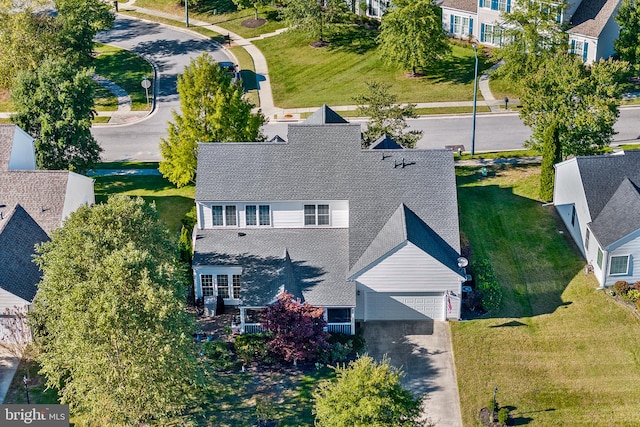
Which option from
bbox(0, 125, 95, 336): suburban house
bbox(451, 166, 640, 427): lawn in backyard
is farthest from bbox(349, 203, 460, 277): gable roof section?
bbox(0, 125, 95, 336): suburban house

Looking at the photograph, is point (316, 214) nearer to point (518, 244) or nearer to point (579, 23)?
point (518, 244)

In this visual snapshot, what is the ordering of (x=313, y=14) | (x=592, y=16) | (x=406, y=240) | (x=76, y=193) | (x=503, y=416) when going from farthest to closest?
(x=313, y=14), (x=592, y=16), (x=76, y=193), (x=406, y=240), (x=503, y=416)

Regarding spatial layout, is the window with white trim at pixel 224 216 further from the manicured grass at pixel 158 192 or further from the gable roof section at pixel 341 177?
the manicured grass at pixel 158 192

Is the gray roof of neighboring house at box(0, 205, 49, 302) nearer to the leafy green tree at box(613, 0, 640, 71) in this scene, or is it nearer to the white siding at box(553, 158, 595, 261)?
the white siding at box(553, 158, 595, 261)

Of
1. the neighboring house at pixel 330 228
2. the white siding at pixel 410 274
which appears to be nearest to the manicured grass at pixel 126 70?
the neighboring house at pixel 330 228

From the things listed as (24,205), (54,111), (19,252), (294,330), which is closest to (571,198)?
(294,330)

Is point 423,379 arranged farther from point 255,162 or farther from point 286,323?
point 255,162

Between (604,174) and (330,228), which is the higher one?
(604,174)

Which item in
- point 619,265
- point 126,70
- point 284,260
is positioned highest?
point 126,70
